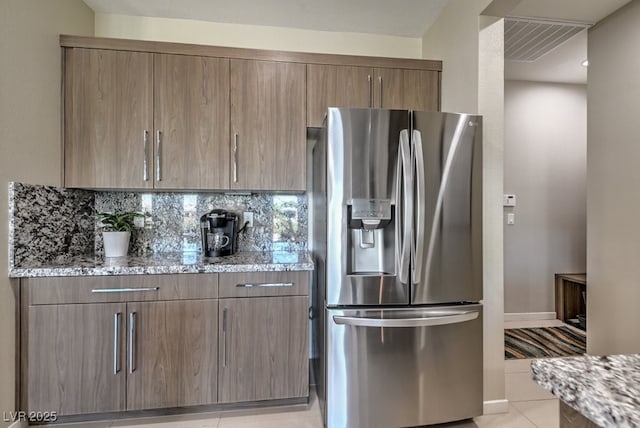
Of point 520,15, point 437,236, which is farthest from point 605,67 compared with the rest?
point 437,236

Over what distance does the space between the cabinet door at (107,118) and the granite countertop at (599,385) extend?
2.25 metres

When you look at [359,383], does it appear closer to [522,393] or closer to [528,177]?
[522,393]

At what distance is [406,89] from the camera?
232 cm

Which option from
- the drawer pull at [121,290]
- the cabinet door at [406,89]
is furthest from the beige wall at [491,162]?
the drawer pull at [121,290]

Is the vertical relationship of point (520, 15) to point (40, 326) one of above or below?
above

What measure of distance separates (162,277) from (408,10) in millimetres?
2473

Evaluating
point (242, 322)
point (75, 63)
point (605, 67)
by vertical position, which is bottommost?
point (242, 322)

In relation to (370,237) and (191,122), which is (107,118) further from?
(370,237)

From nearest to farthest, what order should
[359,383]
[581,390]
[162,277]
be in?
[581,390]
[359,383]
[162,277]

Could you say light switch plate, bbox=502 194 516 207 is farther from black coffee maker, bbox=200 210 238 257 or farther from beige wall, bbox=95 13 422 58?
black coffee maker, bbox=200 210 238 257

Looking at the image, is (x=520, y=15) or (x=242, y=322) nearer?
(x=242, y=322)

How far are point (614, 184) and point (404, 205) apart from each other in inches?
76.3

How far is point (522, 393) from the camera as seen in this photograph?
214 centimetres
